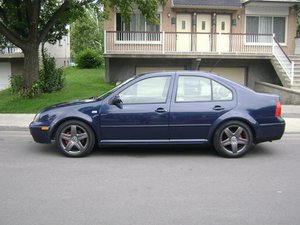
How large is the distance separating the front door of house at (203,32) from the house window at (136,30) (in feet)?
7.13

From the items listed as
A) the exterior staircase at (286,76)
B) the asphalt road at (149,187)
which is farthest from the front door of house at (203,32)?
the asphalt road at (149,187)

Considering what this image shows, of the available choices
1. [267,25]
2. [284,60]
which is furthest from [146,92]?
Answer: [267,25]

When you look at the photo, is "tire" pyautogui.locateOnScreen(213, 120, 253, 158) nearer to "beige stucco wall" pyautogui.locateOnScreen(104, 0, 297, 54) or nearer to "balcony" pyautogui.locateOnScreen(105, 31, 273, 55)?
"balcony" pyautogui.locateOnScreen(105, 31, 273, 55)

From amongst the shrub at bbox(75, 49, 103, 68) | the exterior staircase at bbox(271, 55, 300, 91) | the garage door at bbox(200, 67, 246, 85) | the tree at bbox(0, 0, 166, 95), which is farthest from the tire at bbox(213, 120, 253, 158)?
the shrub at bbox(75, 49, 103, 68)

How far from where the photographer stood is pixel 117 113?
7309 mm

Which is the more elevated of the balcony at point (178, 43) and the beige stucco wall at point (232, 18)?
the beige stucco wall at point (232, 18)

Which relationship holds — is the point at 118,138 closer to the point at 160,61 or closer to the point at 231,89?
the point at 231,89

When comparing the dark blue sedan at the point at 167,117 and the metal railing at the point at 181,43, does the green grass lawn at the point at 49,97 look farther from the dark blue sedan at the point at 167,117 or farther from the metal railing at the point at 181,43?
the dark blue sedan at the point at 167,117

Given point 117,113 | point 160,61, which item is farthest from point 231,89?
point 160,61

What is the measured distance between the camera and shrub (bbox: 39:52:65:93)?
1738 centimetres

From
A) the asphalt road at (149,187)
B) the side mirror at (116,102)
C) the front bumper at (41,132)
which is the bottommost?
the asphalt road at (149,187)

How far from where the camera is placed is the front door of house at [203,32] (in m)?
21.3

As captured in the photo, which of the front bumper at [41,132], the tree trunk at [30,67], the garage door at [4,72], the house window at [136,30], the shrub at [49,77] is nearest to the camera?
the front bumper at [41,132]

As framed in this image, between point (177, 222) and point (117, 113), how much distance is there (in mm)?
3228
